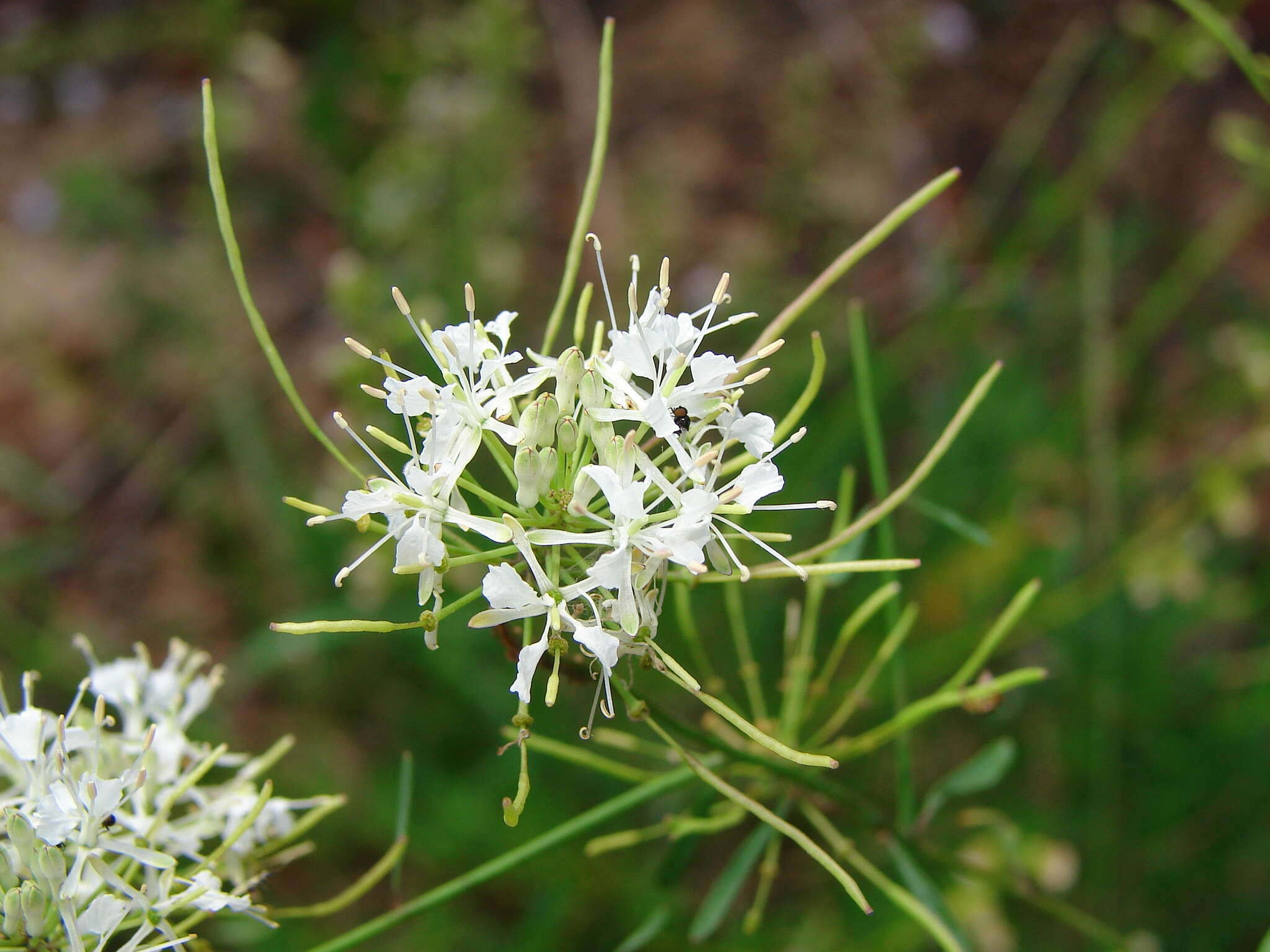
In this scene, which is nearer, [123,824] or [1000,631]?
[123,824]

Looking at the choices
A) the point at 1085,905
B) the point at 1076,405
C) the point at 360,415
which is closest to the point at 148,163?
the point at 360,415

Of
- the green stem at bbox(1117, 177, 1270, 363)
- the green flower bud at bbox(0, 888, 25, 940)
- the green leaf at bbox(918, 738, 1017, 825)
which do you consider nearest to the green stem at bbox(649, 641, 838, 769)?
the green leaf at bbox(918, 738, 1017, 825)

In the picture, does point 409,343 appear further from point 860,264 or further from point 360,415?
point 860,264

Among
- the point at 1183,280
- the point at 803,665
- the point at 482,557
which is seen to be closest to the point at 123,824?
the point at 482,557

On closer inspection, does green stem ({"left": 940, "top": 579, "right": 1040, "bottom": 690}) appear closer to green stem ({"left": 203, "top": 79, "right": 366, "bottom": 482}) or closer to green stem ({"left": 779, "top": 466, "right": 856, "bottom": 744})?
green stem ({"left": 779, "top": 466, "right": 856, "bottom": 744})

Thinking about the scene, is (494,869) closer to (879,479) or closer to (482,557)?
(482,557)
